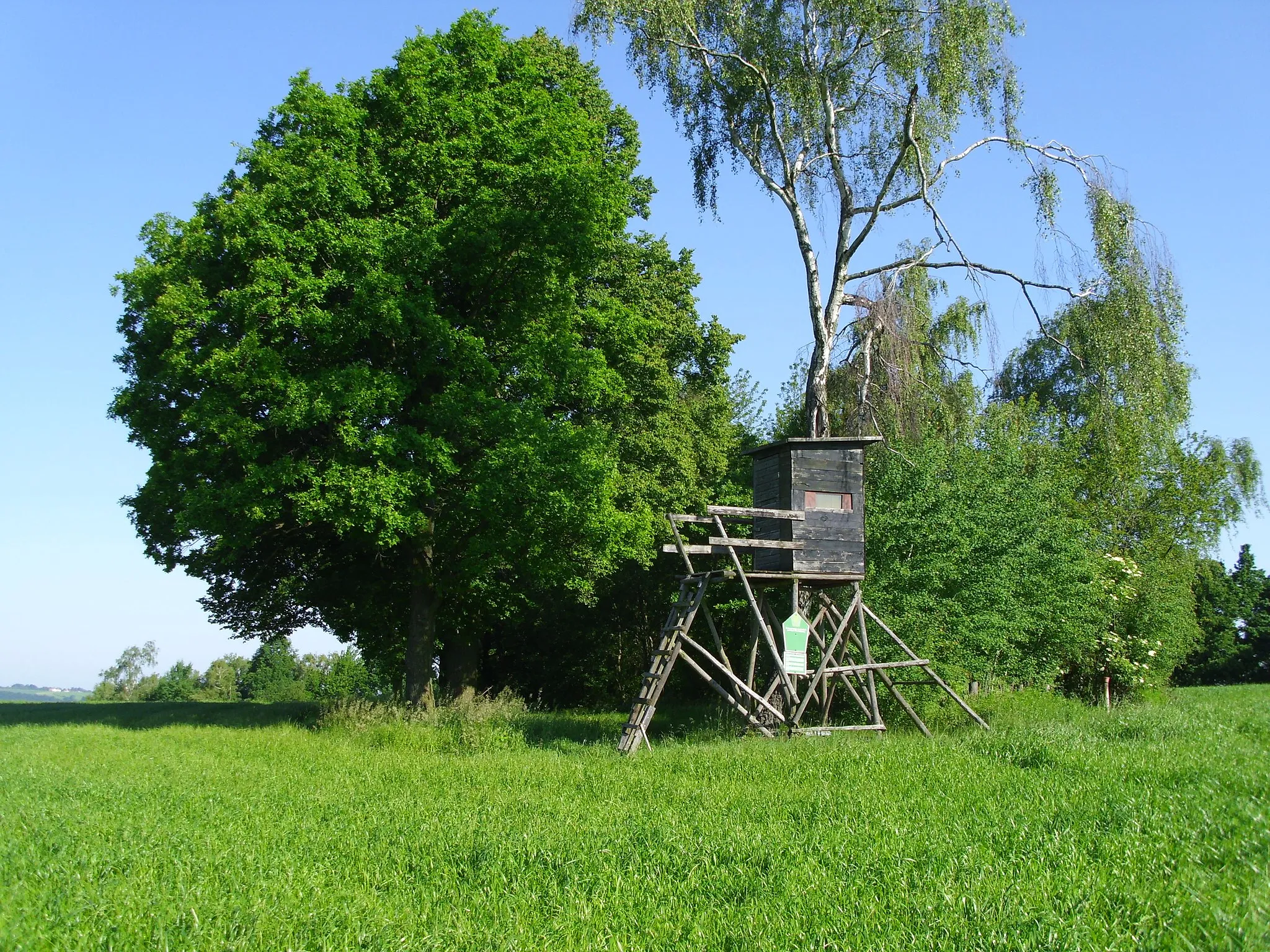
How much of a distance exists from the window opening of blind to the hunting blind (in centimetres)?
2

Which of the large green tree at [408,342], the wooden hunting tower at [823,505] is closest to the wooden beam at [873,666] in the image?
the wooden hunting tower at [823,505]

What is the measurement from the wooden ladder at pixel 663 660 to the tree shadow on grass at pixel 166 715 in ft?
27.7

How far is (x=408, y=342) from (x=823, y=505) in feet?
31.4

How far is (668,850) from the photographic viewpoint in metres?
8.29

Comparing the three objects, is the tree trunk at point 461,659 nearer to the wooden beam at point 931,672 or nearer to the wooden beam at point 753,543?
the wooden beam at point 753,543

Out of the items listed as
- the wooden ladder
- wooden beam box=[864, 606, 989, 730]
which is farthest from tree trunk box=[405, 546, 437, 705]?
wooden beam box=[864, 606, 989, 730]

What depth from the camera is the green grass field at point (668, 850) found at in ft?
20.0

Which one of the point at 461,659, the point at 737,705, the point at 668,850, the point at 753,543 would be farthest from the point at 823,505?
the point at 461,659

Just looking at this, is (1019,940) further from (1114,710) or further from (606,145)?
(606,145)

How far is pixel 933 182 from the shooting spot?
21.0 metres

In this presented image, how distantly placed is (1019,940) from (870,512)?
15.9 metres

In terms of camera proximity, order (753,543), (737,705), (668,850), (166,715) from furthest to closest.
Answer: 1. (166,715)
2. (753,543)
3. (737,705)
4. (668,850)

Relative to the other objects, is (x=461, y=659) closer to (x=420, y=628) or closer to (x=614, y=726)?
(x=420, y=628)

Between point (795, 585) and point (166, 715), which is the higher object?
point (795, 585)
